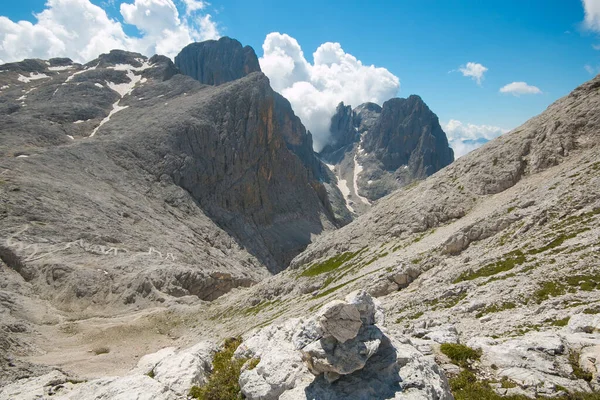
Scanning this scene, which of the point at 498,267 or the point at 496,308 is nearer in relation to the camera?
the point at 496,308

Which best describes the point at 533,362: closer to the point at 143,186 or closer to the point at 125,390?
the point at 125,390

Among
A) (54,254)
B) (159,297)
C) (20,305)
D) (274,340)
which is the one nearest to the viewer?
(274,340)

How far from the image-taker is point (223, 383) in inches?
620

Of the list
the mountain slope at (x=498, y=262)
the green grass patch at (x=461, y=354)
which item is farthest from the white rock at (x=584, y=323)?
the green grass patch at (x=461, y=354)

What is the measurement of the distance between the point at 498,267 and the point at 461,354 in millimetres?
17313

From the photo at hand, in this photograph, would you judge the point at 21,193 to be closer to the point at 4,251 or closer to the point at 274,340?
the point at 4,251

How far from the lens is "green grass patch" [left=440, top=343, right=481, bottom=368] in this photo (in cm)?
1550

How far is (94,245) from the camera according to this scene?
72.0 metres

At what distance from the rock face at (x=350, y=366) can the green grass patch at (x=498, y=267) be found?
744 inches

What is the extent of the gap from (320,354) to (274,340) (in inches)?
204

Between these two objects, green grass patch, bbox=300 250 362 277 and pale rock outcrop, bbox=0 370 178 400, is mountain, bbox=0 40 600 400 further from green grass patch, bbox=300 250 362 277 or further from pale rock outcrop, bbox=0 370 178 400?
green grass patch, bbox=300 250 362 277

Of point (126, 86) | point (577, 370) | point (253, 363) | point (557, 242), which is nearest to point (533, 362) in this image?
point (577, 370)

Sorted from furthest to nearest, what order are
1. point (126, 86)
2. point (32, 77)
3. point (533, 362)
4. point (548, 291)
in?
1. point (126, 86)
2. point (32, 77)
3. point (548, 291)
4. point (533, 362)

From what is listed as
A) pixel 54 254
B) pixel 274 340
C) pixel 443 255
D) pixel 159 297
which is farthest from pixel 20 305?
pixel 443 255
